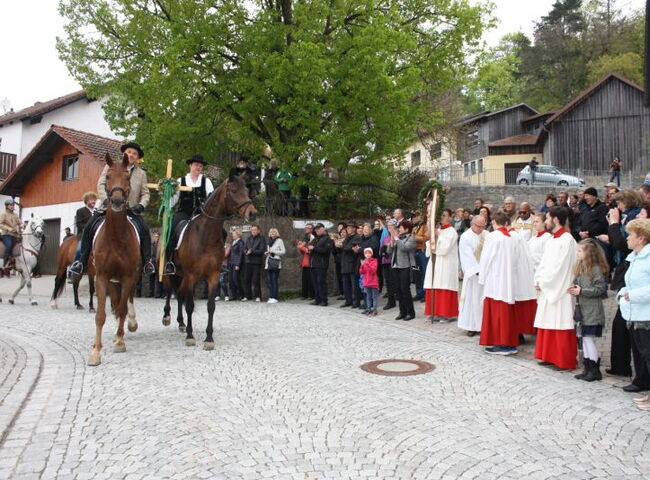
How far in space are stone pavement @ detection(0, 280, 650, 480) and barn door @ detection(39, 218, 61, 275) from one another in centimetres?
2186

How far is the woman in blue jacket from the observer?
5684 mm

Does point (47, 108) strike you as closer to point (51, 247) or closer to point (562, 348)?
point (51, 247)

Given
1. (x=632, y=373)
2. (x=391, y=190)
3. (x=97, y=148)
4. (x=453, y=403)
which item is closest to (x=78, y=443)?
(x=453, y=403)

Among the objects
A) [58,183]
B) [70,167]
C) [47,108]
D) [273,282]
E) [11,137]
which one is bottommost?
[273,282]

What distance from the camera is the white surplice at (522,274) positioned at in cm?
873

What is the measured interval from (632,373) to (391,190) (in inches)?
→ 561

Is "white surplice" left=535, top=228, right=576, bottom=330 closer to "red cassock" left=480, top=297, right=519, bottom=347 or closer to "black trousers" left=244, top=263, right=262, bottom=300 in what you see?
"red cassock" left=480, top=297, right=519, bottom=347

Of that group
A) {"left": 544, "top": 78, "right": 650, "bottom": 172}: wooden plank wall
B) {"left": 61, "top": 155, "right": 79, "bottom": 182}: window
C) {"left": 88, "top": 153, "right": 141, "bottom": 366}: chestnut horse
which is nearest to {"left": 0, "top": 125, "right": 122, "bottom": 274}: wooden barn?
{"left": 61, "top": 155, "right": 79, "bottom": 182}: window

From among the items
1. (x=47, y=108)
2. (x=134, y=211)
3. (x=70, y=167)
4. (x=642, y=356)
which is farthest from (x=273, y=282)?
(x=47, y=108)

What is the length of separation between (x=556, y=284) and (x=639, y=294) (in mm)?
1675

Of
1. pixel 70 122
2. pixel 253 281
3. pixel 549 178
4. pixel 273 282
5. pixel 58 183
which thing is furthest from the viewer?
pixel 549 178

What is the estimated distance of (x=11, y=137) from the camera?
117 feet

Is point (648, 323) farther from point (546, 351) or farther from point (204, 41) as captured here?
point (204, 41)

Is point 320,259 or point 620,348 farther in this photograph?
point 320,259
